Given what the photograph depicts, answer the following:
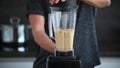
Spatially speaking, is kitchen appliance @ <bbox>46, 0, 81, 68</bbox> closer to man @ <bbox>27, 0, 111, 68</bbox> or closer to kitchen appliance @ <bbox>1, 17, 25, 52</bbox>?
man @ <bbox>27, 0, 111, 68</bbox>

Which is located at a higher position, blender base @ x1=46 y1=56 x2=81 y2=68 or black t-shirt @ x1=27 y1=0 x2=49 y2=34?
black t-shirt @ x1=27 y1=0 x2=49 y2=34

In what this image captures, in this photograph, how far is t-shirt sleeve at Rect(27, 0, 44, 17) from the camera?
1308 mm

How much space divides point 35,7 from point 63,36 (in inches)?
11.4

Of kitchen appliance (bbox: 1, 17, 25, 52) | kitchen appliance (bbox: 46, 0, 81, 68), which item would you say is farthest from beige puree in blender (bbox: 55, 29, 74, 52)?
kitchen appliance (bbox: 1, 17, 25, 52)

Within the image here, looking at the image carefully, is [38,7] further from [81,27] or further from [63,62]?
[63,62]

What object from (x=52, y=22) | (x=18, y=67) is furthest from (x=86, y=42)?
(x=18, y=67)

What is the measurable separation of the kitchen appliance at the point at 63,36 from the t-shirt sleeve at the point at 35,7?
0.21 meters

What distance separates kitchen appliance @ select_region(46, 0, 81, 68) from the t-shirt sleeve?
0.21 metres

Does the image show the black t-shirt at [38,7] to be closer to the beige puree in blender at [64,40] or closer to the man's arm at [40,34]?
the man's arm at [40,34]

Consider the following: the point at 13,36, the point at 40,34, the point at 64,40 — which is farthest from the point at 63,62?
the point at 13,36

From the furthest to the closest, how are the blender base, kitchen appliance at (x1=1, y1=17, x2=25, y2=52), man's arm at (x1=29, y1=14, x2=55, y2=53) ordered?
kitchen appliance at (x1=1, y1=17, x2=25, y2=52)
man's arm at (x1=29, y1=14, x2=55, y2=53)
the blender base

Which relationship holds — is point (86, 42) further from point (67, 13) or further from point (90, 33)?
point (67, 13)

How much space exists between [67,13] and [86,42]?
0.99 ft

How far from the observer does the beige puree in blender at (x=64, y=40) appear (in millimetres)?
1062
